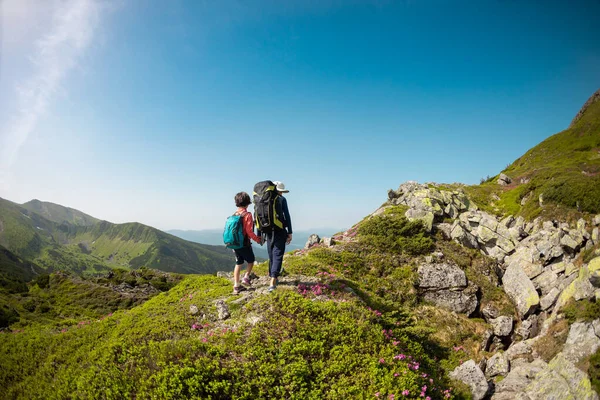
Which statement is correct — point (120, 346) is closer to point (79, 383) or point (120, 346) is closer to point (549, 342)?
point (79, 383)

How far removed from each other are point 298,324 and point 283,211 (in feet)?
13.1

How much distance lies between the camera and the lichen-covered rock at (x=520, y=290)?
16.2 meters

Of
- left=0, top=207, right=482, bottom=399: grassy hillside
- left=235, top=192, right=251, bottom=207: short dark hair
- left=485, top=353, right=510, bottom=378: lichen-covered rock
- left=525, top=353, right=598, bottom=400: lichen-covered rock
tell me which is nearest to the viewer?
left=0, top=207, right=482, bottom=399: grassy hillside

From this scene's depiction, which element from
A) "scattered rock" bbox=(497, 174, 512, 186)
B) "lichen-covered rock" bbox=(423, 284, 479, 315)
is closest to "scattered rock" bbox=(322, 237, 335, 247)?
"lichen-covered rock" bbox=(423, 284, 479, 315)

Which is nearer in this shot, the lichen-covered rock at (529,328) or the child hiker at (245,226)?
the child hiker at (245,226)

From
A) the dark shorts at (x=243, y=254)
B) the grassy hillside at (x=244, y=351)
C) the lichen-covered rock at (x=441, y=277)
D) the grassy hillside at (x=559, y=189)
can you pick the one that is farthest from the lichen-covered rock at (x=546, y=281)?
the dark shorts at (x=243, y=254)

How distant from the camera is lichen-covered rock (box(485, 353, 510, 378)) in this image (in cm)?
1144

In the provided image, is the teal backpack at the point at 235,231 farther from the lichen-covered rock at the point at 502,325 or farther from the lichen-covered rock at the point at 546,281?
the lichen-covered rock at the point at 546,281

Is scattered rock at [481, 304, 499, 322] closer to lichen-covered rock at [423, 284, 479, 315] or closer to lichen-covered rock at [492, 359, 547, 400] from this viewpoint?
lichen-covered rock at [423, 284, 479, 315]

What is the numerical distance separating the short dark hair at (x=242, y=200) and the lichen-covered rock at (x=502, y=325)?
1551cm

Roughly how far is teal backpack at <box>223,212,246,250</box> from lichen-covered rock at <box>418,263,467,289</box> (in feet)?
43.6

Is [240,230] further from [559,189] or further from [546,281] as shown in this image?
[559,189]

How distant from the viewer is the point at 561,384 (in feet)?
28.0

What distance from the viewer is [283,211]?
420 inches
